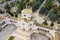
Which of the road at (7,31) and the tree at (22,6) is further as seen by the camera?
the tree at (22,6)

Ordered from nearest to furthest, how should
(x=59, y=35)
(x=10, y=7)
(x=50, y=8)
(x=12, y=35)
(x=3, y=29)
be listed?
(x=59, y=35), (x=12, y=35), (x=3, y=29), (x=50, y=8), (x=10, y=7)

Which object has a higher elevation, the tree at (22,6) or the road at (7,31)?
the tree at (22,6)

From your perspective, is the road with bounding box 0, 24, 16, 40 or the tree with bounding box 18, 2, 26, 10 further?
the tree with bounding box 18, 2, 26, 10

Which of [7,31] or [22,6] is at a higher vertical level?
[22,6]

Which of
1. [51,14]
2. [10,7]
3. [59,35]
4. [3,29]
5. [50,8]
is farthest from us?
[10,7]

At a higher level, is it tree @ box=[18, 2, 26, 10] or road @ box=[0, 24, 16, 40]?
tree @ box=[18, 2, 26, 10]

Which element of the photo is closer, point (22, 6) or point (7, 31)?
point (7, 31)

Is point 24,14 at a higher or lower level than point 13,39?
higher

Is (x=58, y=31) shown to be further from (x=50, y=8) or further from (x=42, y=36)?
(x=50, y=8)

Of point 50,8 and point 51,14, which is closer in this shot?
point 51,14

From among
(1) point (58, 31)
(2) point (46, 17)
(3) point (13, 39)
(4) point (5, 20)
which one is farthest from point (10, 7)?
(1) point (58, 31)
